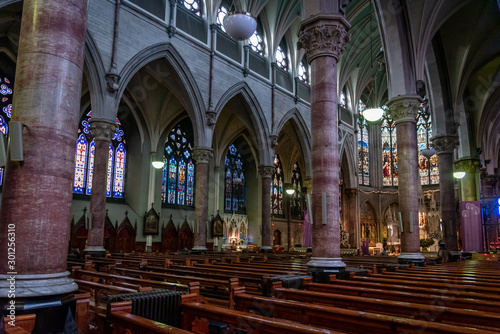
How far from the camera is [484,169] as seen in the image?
87.5ft

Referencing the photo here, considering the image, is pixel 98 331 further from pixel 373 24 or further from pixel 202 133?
pixel 373 24

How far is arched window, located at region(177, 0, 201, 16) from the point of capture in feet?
64.7

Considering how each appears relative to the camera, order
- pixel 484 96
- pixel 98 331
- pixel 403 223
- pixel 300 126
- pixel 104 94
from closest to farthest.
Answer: pixel 98 331 → pixel 403 223 → pixel 104 94 → pixel 484 96 → pixel 300 126

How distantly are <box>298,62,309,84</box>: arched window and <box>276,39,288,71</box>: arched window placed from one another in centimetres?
158

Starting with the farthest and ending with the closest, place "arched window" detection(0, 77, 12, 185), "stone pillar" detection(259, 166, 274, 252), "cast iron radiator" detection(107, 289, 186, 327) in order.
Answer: "stone pillar" detection(259, 166, 274, 252), "arched window" detection(0, 77, 12, 185), "cast iron radiator" detection(107, 289, 186, 327)

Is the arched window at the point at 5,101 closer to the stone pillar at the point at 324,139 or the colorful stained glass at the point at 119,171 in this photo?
the colorful stained glass at the point at 119,171

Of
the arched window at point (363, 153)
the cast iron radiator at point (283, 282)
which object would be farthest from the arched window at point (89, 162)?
the arched window at point (363, 153)

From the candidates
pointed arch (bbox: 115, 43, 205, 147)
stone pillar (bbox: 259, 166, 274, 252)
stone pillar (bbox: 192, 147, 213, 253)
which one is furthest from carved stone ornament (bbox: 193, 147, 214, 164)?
stone pillar (bbox: 259, 166, 274, 252)

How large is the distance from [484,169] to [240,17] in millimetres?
23850

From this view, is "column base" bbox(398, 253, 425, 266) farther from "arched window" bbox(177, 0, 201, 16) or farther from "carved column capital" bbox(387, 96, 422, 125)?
"arched window" bbox(177, 0, 201, 16)

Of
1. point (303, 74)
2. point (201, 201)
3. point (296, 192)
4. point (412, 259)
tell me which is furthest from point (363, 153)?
point (412, 259)

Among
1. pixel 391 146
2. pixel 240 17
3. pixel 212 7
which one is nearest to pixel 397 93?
pixel 240 17

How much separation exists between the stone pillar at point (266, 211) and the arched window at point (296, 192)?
10.9m

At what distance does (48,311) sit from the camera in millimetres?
3721
